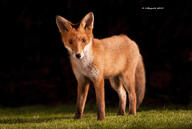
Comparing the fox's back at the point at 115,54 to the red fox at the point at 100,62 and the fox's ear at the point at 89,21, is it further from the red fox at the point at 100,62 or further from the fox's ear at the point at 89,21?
the fox's ear at the point at 89,21

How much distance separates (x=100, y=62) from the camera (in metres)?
6.01

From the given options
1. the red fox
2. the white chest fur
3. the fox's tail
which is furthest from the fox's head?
the fox's tail

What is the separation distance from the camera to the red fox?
226 inches

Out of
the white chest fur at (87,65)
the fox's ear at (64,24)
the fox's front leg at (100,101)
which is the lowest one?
the fox's front leg at (100,101)

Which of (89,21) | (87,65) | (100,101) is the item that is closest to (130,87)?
(100,101)

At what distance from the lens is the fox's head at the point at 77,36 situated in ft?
18.2

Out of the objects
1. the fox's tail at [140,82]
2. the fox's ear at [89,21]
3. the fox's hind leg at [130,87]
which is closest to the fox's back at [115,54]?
the fox's hind leg at [130,87]

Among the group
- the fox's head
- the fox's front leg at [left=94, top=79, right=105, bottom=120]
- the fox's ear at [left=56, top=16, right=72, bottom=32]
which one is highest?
the fox's ear at [left=56, top=16, right=72, bottom=32]

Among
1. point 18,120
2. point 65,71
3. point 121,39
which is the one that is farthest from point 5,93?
point 121,39

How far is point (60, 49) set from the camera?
9.00 m

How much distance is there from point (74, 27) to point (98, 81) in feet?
3.48

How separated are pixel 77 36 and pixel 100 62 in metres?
0.70

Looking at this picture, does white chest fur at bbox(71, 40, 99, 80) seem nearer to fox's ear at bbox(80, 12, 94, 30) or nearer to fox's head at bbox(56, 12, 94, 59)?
fox's head at bbox(56, 12, 94, 59)

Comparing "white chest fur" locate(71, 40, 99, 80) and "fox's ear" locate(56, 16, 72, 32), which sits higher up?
"fox's ear" locate(56, 16, 72, 32)
